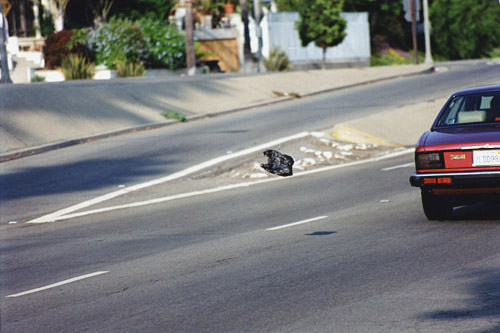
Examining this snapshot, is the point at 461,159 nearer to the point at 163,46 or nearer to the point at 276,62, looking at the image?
the point at 276,62

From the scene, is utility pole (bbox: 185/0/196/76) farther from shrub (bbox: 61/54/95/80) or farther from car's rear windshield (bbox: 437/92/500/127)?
car's rear windshield (bbox: 437/92/500/127)

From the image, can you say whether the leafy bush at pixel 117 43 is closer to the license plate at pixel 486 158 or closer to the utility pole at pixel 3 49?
the utility pole at pixel 3 49

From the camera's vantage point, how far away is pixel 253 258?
829cm

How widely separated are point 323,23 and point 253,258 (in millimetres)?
41290

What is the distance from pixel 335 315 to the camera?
5.98 meters

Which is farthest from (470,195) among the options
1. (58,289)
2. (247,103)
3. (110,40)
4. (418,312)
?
(110,40)

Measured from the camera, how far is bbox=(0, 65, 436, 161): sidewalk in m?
20.4

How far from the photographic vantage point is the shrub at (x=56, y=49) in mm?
39562

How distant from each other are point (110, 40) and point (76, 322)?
3563 centimetres

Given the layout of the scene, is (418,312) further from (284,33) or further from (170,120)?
(284,33)

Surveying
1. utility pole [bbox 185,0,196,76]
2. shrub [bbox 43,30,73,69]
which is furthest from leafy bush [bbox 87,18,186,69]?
utility pole [bbox 185,0,196,76]

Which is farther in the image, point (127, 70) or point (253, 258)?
point (127, 70)

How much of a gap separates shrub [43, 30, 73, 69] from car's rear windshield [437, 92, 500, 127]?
3146 centimetres

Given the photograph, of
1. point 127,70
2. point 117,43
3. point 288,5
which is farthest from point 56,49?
point 288,5
